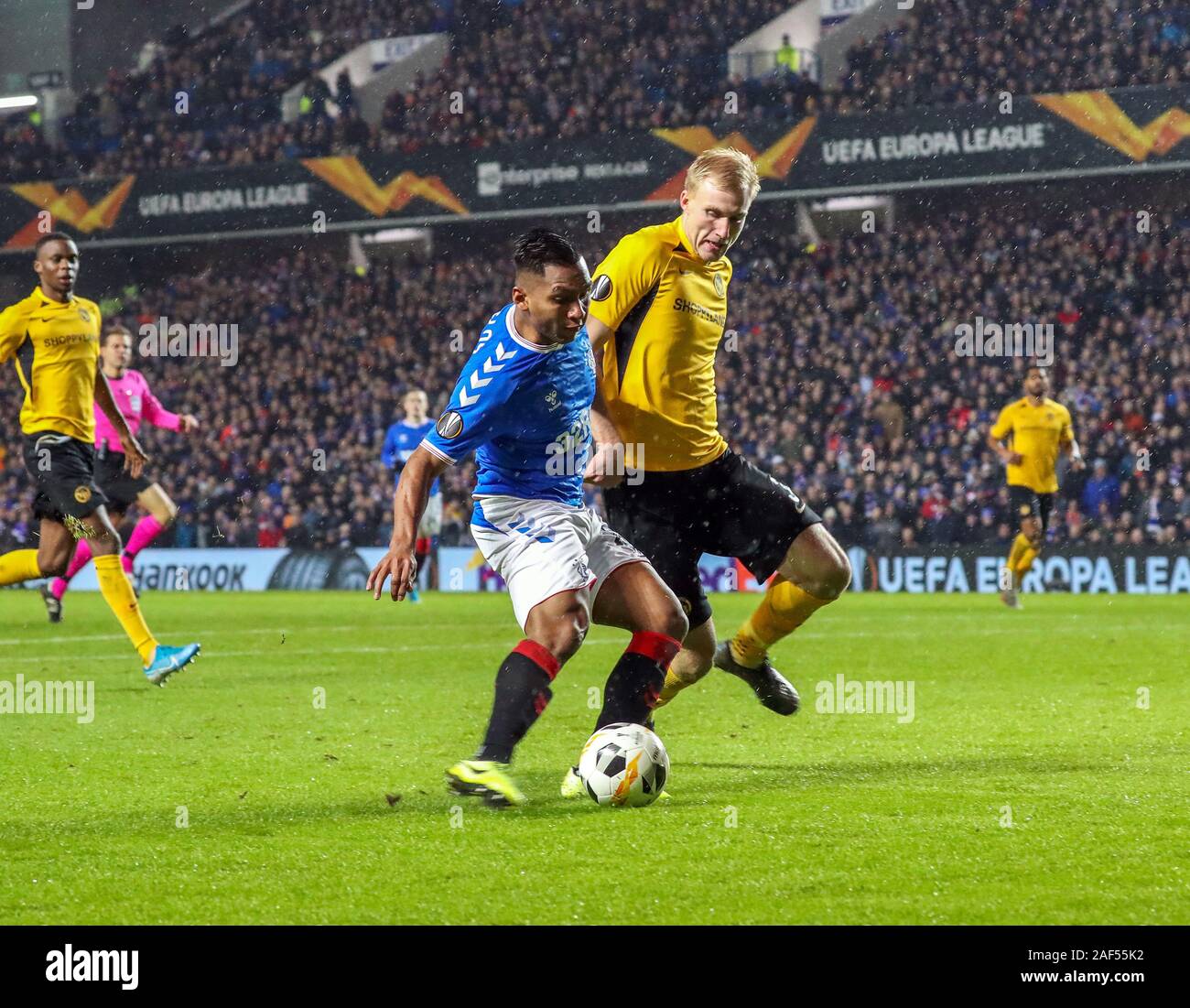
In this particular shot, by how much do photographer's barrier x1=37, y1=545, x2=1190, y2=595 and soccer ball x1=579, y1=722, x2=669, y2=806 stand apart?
13.9 metres

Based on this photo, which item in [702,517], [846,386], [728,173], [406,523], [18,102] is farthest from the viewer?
[18,102]

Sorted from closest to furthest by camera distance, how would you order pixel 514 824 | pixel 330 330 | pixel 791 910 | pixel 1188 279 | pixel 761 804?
1. pixel 791 910
2. pixel 514 824
3. pixel 761 804
4. pixel 1188 279
5. pixel 330 330

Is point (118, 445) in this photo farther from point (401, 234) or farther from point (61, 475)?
point (401, 234)

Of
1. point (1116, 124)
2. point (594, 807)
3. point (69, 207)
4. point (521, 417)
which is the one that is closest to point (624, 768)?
point (594, 807)

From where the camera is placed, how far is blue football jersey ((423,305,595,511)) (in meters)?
4.57

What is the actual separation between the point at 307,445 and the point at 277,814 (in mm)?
22532

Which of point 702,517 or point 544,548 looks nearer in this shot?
point 544,548

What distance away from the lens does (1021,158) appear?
24031mm

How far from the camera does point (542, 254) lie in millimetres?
4578

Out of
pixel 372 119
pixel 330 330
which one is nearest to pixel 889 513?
pixel 330 330

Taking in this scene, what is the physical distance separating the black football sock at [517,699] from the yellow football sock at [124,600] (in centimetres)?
411

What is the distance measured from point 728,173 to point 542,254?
0.89 metres

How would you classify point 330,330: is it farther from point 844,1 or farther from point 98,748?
point 98,748

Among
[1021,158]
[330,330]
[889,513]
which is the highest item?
[1021,158]
